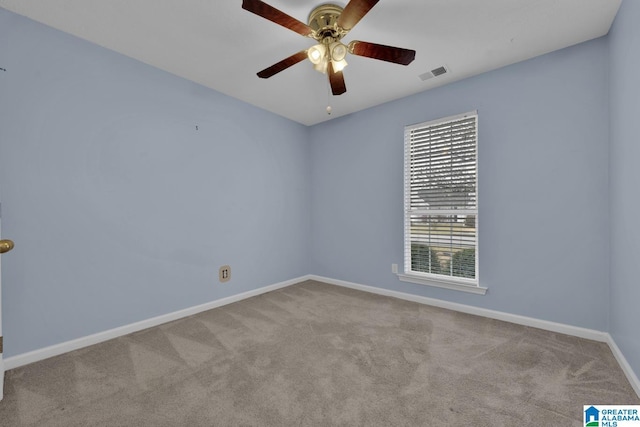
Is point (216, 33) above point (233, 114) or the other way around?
above

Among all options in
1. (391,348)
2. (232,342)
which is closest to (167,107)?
(232,342)

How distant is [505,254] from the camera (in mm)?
2617

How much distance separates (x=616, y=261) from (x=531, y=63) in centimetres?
183

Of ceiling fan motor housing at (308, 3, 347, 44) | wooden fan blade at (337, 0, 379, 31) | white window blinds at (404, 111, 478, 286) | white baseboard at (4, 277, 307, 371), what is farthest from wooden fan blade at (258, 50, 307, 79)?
white baseboard at (4, 277, 307, 371)

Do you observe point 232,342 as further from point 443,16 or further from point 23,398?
point 443,16

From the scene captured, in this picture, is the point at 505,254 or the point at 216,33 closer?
the point at 216,33

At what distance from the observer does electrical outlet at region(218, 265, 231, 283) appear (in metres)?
3.16

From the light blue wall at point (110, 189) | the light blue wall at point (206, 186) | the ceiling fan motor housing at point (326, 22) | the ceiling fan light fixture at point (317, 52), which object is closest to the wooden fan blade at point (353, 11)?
the ceiling fan motor housing at point (326, 22)

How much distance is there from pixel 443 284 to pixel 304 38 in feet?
9.15

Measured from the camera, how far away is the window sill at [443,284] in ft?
9.04

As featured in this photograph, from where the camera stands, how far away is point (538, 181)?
2.45m

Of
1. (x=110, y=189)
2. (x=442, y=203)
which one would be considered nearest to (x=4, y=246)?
(x=110, y=189)

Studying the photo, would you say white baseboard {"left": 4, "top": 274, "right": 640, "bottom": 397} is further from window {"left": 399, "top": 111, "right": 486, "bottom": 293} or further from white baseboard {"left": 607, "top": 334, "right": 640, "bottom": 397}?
window {"left": 399, "top": 111, "right": 486, "bottom": 293}

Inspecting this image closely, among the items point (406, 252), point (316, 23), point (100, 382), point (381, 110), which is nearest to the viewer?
point (100, 382)
